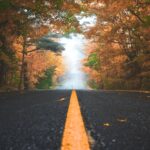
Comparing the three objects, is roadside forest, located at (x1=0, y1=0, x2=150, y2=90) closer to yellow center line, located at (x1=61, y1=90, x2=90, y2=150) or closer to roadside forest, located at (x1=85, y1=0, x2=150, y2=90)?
roadside forest, located at (x1=85, y1=0, x2=150, y2=90)

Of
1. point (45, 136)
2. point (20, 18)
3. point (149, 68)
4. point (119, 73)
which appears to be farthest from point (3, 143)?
point (119, 73)

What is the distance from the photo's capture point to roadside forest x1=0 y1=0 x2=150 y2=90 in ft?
41.7

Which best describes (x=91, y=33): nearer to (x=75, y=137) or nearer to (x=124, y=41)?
(x=124, y=41)

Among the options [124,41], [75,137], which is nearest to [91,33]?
[124,41]

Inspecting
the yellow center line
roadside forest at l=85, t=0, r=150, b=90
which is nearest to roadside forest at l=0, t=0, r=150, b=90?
roadside forest at l=85, t=0, r=150, b=90

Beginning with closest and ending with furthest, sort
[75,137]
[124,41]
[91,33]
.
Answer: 1. [75,137]
2. [91,33]
3. [124,41]

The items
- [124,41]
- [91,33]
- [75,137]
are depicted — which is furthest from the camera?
[124,41]

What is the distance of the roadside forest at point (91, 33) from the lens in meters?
12.7

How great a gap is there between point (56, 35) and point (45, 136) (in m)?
28.3

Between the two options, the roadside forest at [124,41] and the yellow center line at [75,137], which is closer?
the yellow center line at [75,137]

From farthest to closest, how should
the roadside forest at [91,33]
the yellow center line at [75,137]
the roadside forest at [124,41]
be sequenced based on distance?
the roadside forest at [124,41], the roadside forest at [91,33], the yellow center line at [75,137]

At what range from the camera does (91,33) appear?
2341 centimetres

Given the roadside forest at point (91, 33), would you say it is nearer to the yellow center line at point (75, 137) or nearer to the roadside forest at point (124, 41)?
the roadside forest at point (124, 41)

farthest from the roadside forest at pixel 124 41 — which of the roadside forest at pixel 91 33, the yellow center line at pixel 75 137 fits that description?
the yellow center line at pixel 75 137
